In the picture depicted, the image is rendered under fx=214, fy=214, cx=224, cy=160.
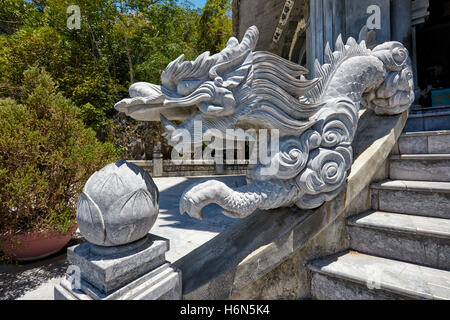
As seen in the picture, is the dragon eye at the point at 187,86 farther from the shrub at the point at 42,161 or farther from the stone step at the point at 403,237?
the shrub at the point at 42,161

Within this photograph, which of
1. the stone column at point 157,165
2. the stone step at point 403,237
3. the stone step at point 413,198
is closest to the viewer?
the stone step at point 403,237

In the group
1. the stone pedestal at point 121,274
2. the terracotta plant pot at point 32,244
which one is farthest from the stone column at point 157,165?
the stone pedestal at point 121,274

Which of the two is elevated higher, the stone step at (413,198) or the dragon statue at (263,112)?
the dragon statue at (263,112)

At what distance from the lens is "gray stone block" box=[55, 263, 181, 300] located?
104 cm

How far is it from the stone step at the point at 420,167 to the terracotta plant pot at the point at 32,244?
11.4 ft

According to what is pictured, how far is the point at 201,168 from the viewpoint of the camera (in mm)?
12094

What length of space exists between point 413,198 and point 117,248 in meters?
2.09

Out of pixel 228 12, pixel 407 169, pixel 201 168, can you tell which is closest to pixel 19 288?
pixel 407 169

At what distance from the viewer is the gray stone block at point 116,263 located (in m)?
1.02

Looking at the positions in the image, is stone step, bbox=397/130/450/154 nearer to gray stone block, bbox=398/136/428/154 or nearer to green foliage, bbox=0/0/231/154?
gray stone block, bbox=398/136/428/154

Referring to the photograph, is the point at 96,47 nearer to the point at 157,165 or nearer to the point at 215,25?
the point at 157,165

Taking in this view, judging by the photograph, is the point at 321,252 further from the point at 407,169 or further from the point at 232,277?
the point at 407,169

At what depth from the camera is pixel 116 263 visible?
3.40ft

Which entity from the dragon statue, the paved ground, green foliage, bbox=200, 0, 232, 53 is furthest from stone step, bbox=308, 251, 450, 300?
green foliage, bbox=200, 0, 232, 53
